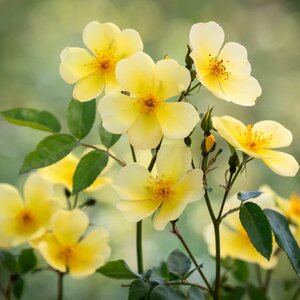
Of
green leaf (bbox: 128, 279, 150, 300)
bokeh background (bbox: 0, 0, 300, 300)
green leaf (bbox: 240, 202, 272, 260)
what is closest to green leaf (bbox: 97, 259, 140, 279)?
green leaf (bbox: 128, 279, 150, 300)

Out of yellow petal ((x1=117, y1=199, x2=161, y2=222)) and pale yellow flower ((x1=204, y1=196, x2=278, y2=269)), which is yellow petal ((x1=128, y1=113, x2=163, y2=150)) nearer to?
yellow petal ((x1=117, y1=199, x2=161, y2=222))

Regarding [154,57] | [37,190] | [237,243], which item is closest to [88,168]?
[37,190]

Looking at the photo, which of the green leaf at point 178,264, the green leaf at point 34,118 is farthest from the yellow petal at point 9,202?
the green leaf at point 178,264

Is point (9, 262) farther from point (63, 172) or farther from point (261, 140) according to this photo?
point (261, 140)

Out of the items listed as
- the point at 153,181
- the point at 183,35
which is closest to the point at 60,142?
the point at 153,181

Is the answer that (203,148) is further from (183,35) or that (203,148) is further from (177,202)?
(183,35)
